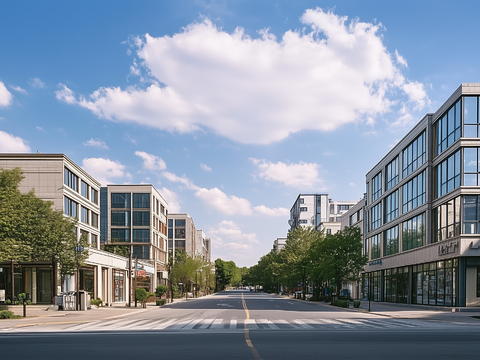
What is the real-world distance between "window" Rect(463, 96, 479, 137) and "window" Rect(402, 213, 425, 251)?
439 inches

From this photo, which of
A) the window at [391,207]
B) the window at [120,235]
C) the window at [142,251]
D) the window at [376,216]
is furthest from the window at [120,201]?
the window at [391,207]

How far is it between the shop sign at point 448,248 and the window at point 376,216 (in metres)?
22.5

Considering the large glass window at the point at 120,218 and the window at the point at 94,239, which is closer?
the window at the point at 94,239

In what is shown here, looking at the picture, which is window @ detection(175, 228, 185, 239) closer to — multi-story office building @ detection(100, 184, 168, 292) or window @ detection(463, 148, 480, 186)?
multi-story office building @ detection(100, 184, 168, 292)

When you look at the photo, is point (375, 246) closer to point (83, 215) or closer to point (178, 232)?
point (83, 215)

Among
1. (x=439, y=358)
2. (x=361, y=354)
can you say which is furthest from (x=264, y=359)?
(x=439, y=358)

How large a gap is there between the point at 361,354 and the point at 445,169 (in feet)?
117

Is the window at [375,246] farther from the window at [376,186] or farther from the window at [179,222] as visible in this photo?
the window at [179,222]

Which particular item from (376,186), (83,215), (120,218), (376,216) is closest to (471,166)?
(376,186)

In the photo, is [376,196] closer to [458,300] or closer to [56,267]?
[458,300]

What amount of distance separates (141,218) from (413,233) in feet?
181

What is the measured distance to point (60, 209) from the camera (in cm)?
5162

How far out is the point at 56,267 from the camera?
46.6 metres

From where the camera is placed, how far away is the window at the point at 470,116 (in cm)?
→ 4172
